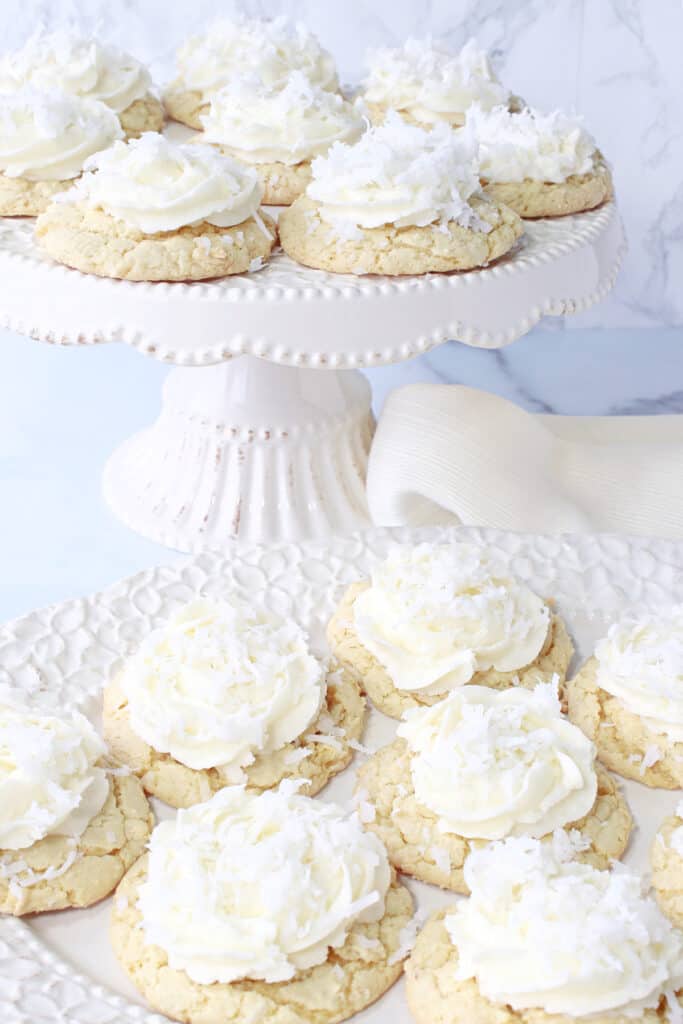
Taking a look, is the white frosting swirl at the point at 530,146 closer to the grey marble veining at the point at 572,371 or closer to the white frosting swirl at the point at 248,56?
the white frosting swirl at the point at 248,56

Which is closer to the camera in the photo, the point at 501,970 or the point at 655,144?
the point at 501,970

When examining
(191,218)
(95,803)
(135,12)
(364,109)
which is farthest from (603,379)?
(95,803)

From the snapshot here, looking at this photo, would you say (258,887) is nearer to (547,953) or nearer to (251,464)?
(547,953)

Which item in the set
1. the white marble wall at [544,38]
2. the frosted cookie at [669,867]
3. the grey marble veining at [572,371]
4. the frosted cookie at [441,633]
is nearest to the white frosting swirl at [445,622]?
the frosted cookie at [441,633]

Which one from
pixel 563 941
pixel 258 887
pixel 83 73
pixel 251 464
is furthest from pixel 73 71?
pixel 563 941

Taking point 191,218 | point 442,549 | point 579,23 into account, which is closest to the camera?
point 442,549

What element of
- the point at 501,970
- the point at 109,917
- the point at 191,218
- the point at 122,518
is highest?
the point at 191,218

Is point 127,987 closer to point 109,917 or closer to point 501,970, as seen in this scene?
point 109,917
